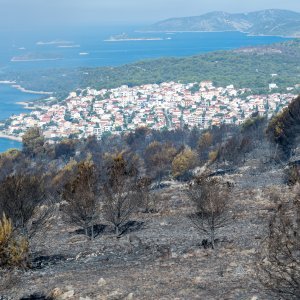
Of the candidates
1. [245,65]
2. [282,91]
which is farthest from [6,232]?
[245,65]

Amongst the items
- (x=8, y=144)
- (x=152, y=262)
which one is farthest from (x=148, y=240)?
(x=8, y=144)

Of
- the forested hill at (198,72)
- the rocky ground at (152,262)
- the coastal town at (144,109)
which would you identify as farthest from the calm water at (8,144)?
the rocky ground at (152,262)

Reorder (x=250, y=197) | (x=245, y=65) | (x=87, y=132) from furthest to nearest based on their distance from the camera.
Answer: (x=245, y=65)
(x=87, y=132)
(x=250, y=197)

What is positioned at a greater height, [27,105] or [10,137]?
[27,105]

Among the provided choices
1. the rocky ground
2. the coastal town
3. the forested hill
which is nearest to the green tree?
the coastal town

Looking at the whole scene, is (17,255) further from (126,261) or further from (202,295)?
(202,295)

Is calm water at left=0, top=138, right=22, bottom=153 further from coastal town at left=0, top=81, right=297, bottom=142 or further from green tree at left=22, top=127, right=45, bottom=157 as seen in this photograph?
green tree at left=22, top=127, right=45, bottom=157

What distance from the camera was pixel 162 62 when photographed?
121m

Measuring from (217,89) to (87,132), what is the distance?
3467 cm

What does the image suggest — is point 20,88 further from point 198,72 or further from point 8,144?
point 8,144

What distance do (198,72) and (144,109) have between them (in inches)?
1231

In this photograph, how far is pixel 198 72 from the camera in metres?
111

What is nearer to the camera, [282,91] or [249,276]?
[249,276]

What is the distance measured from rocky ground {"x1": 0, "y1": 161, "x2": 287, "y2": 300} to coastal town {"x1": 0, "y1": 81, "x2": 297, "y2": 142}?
47.1 m
